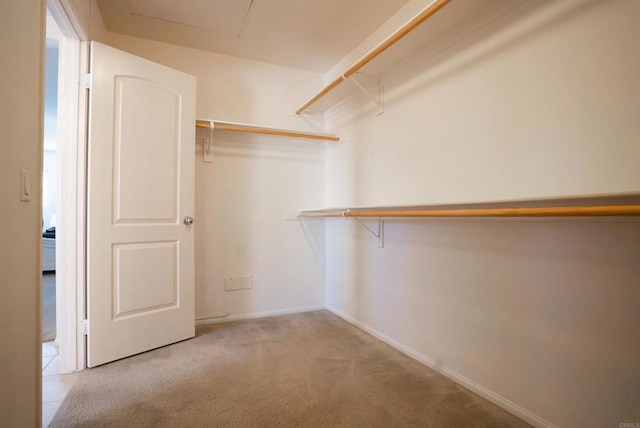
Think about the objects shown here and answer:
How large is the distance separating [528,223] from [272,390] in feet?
4.93

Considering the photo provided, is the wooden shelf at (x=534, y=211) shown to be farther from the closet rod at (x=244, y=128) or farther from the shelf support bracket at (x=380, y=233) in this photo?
the closet rod at (x=244, y=128)

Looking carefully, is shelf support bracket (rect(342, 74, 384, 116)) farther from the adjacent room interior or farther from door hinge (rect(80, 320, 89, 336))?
door hinge (rect(80, 320, 89, 336))

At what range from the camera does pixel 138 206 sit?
83.7 inches

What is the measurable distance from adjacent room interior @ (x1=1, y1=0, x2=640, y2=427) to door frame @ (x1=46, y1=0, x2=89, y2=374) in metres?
0.06

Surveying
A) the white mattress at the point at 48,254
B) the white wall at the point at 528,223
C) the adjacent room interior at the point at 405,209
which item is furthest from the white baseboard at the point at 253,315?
the white mattress at the point at 48,254

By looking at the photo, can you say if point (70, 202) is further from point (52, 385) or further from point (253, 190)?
point (253, 190)

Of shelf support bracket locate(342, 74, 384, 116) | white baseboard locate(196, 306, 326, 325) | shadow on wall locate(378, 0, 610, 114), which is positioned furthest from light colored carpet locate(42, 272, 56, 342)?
shadow on wall locate(378, 0, 610, 114)

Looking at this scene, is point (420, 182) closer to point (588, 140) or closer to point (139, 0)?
point (588, 140)

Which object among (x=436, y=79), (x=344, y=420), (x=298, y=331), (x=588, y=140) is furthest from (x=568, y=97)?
(x=298, y=331)

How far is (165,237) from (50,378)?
0.99 meters

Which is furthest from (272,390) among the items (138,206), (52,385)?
(138,206)

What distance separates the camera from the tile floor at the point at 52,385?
148 cm

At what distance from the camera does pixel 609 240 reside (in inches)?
46.2

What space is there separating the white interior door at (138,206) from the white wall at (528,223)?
1.54 m
